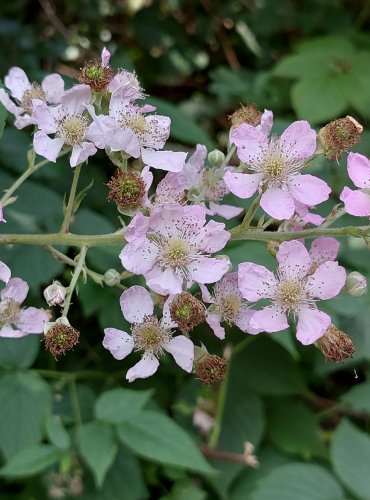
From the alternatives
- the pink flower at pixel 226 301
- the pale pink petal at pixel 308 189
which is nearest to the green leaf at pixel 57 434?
the pink flower at pixel 226 301

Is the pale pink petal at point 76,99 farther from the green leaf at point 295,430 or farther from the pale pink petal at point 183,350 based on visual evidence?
the green leaf at point 295,430

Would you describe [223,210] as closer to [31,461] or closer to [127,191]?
[127,191]

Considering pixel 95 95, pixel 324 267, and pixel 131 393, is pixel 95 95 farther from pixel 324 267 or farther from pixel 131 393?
pixel 131 393

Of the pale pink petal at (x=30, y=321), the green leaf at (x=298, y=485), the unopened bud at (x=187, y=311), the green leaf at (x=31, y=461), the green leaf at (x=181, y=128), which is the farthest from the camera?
the green leaf at (x=181, y=128)

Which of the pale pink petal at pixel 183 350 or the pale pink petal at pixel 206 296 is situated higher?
the pale pink petal at pixel 206 296

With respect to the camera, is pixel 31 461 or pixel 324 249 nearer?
pixel 324 249

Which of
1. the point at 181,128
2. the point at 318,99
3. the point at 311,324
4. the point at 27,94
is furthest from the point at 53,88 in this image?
the point at 318,99

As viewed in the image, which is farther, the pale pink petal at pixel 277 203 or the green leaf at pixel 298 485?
the green leaf at pixel 298 485

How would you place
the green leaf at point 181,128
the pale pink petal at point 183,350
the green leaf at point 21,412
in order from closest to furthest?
the pale pink petal at point 183,350 → the green leaf at point 21,412 → the green leaf at point 181,128

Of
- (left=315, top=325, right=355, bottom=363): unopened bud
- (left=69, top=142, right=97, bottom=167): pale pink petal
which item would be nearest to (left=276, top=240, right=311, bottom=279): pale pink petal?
(left=315, top=325, right=355, bottom=363): unopened bud
